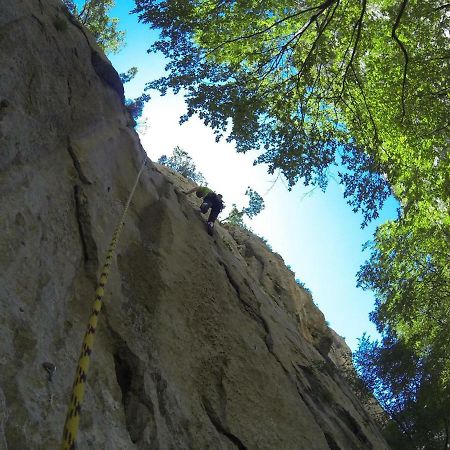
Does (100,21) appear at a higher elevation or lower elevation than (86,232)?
higher

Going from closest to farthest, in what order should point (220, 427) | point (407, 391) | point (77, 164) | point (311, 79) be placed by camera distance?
point (220, 427) < point (77, 164) < point (311, 79) < point (407, 391)

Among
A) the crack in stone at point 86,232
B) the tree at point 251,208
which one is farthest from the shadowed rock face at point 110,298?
the tree at point 251,208

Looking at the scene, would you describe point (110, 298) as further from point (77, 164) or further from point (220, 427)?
point (220, 427)

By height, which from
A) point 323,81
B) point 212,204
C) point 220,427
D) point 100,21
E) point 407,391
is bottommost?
point 220,427

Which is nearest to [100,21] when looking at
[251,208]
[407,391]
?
[251,208]

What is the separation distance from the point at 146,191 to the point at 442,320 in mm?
13023

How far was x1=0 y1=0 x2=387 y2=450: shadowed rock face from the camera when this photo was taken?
5.18 m

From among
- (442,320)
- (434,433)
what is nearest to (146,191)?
(434,433)

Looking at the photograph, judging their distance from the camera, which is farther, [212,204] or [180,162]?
[180,162]

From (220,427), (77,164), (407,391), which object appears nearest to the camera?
(220,427)

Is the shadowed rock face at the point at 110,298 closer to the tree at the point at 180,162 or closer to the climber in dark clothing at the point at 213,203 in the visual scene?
the climber in dark clothing at the point at 213,203

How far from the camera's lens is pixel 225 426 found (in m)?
7.30

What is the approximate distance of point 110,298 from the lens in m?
7.04

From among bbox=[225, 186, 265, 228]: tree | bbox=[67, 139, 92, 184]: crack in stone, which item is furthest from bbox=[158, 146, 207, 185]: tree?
bbox=[67, 139, 92, 184]: crack in stone
